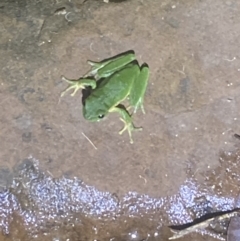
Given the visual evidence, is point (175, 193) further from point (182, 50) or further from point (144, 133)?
point (182, 50)

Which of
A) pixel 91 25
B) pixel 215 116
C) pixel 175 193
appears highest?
pixel 91 25

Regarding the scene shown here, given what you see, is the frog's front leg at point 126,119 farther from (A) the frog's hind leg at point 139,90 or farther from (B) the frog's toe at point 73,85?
(B) the frog's toe at point 73,85

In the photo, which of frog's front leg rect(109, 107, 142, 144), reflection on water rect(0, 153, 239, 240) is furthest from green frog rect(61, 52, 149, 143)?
reflection on water rect(0, 153, 239, 240)

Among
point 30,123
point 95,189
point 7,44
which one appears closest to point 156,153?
point 95,189

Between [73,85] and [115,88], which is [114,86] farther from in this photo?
[73,85]

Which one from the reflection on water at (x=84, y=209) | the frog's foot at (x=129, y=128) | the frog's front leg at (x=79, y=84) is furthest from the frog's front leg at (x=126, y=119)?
the reflection on water at (x=84, y=209)

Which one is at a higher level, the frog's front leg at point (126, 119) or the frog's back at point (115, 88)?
the frog's back at point (115, 88)

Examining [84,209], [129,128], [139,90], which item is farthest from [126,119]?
[84,209]
